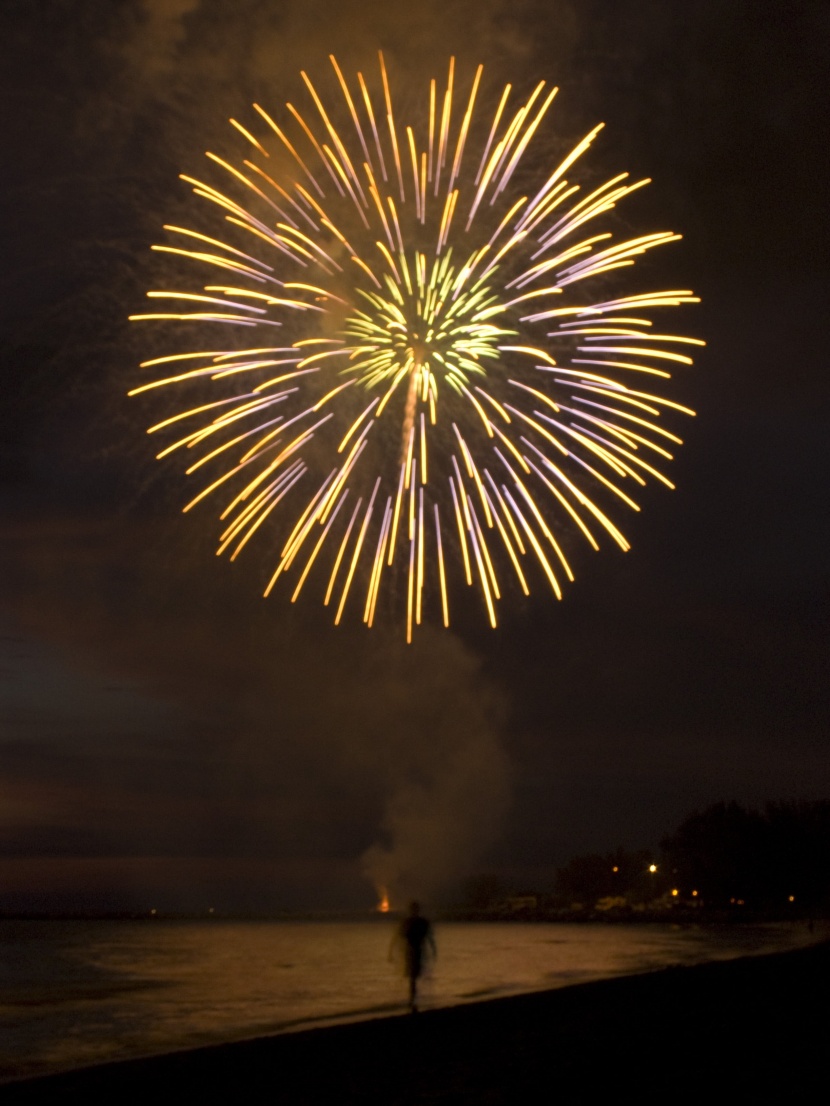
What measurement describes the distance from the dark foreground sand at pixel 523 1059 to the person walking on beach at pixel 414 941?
100cm

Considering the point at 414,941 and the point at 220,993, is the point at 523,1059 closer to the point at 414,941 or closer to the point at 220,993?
the point at 414,941

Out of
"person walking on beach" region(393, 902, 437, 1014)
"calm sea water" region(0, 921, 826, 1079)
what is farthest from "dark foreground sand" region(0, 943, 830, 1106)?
"calm sea water" region(0, 921, 826, 1079)

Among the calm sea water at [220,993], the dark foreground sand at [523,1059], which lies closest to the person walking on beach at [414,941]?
the dark foreground sand at [523,1059]

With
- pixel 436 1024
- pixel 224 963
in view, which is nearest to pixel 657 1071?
pixel 436 1024

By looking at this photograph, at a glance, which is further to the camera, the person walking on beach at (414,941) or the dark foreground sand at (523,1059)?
the person walking on beach at (414,941)

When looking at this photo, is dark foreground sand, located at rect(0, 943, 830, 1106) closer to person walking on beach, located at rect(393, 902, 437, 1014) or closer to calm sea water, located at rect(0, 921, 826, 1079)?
person walking on beach, located at rect(393, 902, 437, 1014)

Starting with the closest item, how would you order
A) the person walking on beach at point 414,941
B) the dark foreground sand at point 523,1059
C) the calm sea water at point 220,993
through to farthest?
the dark foreground sand at point 523,1059 → the person walking on beach at point 414,941 → the calm sea water at point 220,993

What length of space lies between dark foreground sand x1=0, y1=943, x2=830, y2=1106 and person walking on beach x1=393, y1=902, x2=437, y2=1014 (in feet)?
3.27

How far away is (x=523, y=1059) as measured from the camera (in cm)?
1256

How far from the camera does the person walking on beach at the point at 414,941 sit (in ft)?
63.4

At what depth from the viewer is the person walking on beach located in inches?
761

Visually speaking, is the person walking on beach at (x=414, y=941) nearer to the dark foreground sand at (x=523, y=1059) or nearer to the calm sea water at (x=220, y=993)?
the dark foreground sand at (x=523, y=1059)

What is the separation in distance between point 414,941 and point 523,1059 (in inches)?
282

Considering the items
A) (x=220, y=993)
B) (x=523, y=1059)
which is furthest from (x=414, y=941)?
(x=220, y=993)
